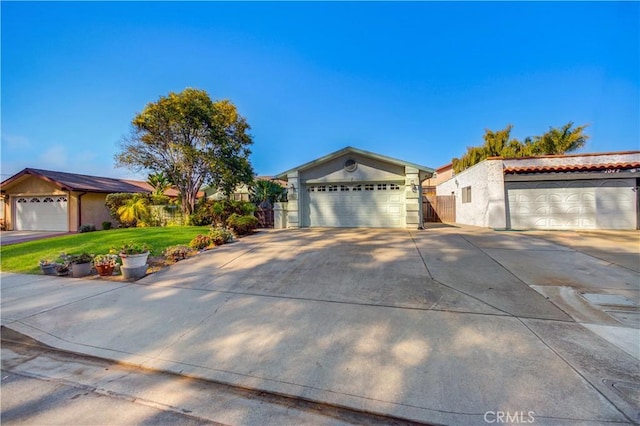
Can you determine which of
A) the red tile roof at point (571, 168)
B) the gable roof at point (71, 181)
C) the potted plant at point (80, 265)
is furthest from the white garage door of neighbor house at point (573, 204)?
the gable roof at point (71, 181)

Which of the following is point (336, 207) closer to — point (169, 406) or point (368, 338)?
point (368, 338)

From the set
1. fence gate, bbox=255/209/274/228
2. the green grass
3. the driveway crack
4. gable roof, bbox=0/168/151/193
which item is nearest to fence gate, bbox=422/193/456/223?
fence gate, bbox=255/209/274/228

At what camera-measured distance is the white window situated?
15.1 metres

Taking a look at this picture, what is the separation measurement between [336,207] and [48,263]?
34.9ft

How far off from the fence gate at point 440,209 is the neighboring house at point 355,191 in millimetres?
4810

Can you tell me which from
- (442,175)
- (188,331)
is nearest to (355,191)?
(188,331)

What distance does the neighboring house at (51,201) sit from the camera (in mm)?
16172

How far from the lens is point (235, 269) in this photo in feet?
21.0

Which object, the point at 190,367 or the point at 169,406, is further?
the point at 190,367

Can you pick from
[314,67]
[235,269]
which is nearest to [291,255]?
[235,269]

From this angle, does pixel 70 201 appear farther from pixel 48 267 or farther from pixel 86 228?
pixel 48 267

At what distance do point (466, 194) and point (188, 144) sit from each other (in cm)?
1681

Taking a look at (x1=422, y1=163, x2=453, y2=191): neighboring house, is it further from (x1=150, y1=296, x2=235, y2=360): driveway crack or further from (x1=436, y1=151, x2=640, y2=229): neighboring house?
(x1=150, y1=296, x2=235, y2=360): driveway crack

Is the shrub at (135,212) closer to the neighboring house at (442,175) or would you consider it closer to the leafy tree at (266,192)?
the leafy tree at (266,192)
